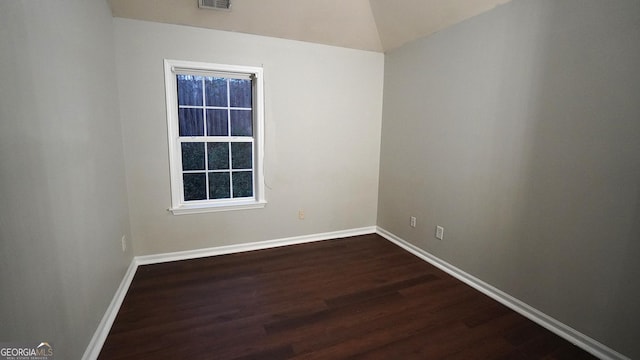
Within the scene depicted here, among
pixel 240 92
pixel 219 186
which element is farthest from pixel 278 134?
pixel 219 186

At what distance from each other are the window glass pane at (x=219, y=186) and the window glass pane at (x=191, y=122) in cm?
48

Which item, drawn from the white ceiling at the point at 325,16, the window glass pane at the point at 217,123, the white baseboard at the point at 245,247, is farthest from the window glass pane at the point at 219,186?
the white ceiling at the point at 325,16

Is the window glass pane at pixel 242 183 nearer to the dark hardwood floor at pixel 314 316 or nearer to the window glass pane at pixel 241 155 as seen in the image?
the window glass pane at pixel 241 155

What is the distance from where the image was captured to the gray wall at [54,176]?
100 cm

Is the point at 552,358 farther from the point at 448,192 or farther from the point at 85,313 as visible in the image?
the point at 85,313

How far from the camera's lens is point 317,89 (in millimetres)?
3176

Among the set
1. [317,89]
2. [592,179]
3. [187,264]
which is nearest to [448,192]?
[592,179]

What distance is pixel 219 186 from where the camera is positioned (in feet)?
10.1

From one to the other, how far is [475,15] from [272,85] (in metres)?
1.99

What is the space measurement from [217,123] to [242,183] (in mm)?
719

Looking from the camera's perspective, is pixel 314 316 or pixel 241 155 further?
pixel 241 155

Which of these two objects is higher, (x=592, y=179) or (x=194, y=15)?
(x=194, y=15)

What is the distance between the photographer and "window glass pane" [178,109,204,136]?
2.81 metres

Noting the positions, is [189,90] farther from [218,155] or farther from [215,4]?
[215,4]
